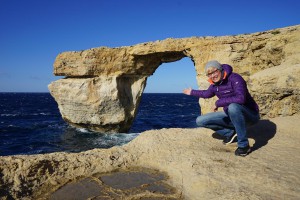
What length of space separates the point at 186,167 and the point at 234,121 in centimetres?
127

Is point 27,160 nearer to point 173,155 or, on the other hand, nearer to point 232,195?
point 173,155

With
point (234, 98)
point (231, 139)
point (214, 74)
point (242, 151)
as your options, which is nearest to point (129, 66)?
point (231, 139)

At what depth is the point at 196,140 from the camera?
558 centimetres

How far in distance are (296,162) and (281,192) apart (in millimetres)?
1400

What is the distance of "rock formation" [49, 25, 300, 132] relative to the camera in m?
12.9

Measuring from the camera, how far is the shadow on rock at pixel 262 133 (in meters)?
5.50

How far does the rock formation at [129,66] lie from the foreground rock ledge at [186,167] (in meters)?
7.80

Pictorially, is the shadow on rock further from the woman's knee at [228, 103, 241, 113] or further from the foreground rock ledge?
the woman's knee at [228, 103, 241, 113]

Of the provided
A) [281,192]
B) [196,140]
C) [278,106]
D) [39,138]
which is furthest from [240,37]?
[39,138]

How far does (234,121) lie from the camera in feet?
15.2

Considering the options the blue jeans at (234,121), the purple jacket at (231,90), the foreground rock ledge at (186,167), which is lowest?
the foreground rock ledge at (186,167)

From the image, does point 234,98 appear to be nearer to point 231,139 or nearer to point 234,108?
point 234,108

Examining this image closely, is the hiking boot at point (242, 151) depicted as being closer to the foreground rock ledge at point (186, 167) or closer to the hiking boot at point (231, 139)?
the foreground rock ledge at point (186, 167)

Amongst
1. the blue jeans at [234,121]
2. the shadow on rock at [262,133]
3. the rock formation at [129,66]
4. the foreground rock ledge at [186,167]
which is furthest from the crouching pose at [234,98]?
the rock formation at [129,66]
